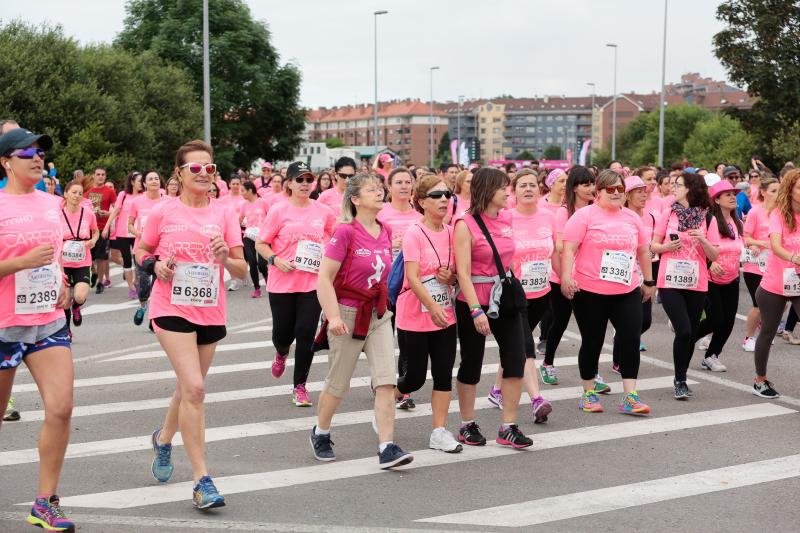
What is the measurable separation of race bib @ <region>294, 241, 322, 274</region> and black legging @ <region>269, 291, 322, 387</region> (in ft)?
0.70

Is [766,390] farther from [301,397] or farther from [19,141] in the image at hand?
[19,141]

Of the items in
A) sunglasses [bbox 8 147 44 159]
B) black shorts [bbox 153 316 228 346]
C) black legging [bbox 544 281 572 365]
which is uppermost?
sunglasses [bbox 8 147 44 159]

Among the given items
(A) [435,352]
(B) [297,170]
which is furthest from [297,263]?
(A) [435,352]

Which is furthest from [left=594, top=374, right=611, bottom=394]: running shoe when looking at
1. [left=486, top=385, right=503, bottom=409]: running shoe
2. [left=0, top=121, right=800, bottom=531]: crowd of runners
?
[left=486, top=385, right=503, bottom=409]: running shoe

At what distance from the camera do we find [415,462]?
276 inches

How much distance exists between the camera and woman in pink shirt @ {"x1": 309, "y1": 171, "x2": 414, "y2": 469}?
6750 mm

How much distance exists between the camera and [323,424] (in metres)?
7.01

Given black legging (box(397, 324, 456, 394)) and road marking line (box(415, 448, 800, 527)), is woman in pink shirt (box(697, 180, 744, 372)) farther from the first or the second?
black legging (box(397, 324, 456, 394))

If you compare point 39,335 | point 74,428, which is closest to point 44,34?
point 74,428

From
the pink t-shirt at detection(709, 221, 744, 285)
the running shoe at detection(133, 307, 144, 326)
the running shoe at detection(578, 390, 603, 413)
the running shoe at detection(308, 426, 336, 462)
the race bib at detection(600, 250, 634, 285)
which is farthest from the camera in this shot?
the running shoe at detection(133, 307, 144, 326)

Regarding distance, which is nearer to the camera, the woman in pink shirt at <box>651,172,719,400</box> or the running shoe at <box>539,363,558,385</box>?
the woman in pink shirt at <box>651,172,719,400</box>

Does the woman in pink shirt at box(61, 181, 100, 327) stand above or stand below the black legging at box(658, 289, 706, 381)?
above

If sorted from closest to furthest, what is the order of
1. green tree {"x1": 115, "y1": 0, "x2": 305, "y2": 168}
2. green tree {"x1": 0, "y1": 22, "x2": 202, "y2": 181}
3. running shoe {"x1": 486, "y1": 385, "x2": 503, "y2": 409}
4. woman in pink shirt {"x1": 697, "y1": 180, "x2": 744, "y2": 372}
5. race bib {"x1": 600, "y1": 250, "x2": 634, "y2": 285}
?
race bib {"x1": 600, "y1": 250, "x2": 634, "y2": 285}
running shoe {"x1": 486, "y1": 385, "x2": 503, "y2": 409}
woman in pink shirt {"x1": 697, "y1": 180, "x2": 744, "y2": 372}
green tree {"x1": 0, "y1": 22, "x2": 202, "y2": 181}
green tree {"x1": 115, "y1": 0, "x2": 305, "y2": 168}

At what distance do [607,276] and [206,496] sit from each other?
12.7 ft
